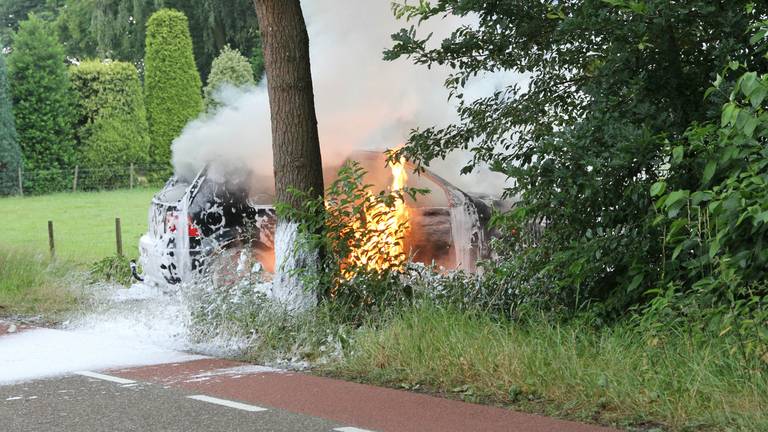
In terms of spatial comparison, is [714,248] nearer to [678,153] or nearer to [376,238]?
[678,153]

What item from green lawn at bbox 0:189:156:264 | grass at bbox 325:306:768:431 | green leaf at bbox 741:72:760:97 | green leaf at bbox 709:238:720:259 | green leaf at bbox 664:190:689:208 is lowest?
grass at bbox 325:306:768:431

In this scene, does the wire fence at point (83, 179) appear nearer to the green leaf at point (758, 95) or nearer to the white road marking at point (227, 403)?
the white road marking at point (227, 403)

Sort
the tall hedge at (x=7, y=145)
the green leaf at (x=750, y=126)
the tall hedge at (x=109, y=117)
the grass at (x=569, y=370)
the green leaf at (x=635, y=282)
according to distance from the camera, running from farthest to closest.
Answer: the tall hedge at (x=109, y=117)
the tall hedge at (x=7, y=145)
the green leaf at (x=635, y=282)
the green leaf at (x=750, y=126)
the grass at (x=569, y=370)

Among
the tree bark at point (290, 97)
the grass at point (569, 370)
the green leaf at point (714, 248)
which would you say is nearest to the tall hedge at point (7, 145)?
the tree bark at point (290, 97)

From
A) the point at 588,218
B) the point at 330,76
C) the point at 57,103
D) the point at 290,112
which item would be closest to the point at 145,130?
the point at 57,103

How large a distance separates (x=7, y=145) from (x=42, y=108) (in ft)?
5.85

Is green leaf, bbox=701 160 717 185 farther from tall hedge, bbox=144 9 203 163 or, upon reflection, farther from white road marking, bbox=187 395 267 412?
tall hedge, bbox=144 9 203 163

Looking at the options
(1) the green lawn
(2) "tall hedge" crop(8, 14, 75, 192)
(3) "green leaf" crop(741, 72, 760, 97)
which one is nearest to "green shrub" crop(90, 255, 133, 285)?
(1) the green lawn

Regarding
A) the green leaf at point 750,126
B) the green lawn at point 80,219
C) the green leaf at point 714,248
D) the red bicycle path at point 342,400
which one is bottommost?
the red bicycle path at point 342,400

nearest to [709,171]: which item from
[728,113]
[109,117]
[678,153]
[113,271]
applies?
[678,153]

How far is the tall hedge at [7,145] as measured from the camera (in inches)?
1234

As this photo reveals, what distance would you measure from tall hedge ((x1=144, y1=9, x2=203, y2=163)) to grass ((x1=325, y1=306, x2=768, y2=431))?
89.4 ft

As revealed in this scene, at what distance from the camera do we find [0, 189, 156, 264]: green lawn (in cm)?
2267

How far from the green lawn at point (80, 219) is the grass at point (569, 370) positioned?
11.2m
